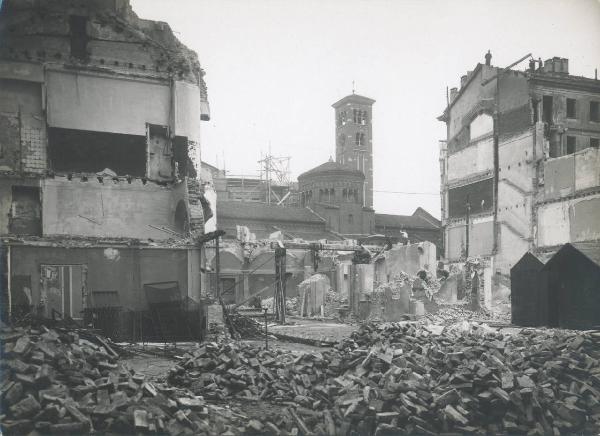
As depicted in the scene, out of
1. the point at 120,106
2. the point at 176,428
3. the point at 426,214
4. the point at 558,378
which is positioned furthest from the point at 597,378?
the point at 426,214

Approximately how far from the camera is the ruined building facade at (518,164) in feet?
102

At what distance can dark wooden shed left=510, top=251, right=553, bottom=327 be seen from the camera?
1914 centimetres

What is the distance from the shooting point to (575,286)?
58.3 feet

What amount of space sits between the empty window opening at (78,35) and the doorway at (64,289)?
8.27 meters

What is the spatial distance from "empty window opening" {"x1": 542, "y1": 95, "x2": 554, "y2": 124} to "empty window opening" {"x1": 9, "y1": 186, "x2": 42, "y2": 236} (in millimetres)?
31820

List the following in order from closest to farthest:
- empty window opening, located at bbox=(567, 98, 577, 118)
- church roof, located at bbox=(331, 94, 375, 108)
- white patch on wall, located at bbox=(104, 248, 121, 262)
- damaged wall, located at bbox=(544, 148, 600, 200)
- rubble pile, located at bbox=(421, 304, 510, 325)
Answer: white patch on wall, located at bbox=(104, 248, 121, 262)
rubble pile, located at bbox=(421, 304, 510, 325)
damaged wall, located at bbox=(544, 148, 600, 200)
empty window opening, located at bbox=(567, 98, 577, 118)
church roof, located at bbox=(331, 94, 375, 108)

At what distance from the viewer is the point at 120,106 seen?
69.1 ft

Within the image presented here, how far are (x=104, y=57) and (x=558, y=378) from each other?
19.0 m

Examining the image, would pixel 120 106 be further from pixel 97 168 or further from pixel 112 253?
pixel 112 253

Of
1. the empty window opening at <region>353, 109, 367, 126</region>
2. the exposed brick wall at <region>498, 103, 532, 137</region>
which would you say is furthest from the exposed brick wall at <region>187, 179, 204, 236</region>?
the empty window opening at <region>353, 109, 367, 126</region>

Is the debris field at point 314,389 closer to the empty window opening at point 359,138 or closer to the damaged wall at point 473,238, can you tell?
the damaged wall at point 473,238

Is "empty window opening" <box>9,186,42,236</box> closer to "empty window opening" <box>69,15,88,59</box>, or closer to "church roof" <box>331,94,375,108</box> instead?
"empty window opening" <box>69,15,88,59</box>

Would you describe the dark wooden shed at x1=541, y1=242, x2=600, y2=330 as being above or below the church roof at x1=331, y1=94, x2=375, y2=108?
below

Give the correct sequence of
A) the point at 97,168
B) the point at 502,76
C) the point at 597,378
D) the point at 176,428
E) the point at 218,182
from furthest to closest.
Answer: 1. the point at 218,182
2. the point at 502,76
3. the point at 97,168
4. the point at 597,378
5. the point at 176,428
